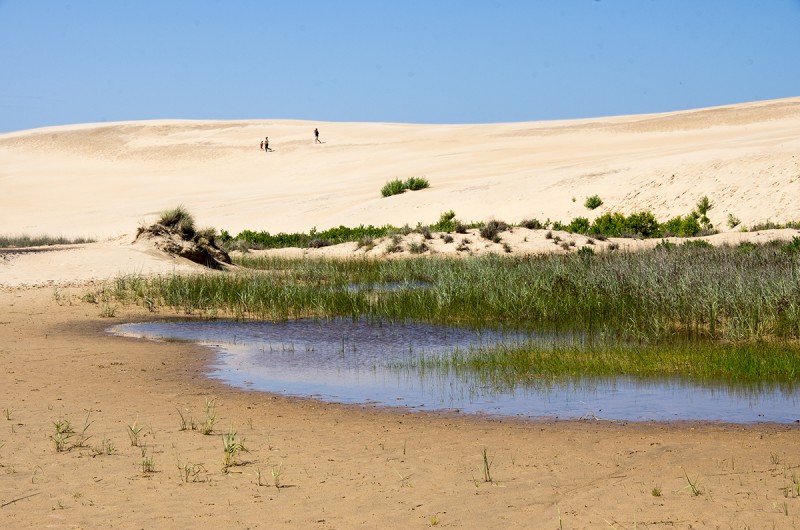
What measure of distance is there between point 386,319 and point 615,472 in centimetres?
920

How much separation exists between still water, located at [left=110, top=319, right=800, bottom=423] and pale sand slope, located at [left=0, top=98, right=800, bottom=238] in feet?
80.5

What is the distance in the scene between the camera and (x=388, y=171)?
60.9 m

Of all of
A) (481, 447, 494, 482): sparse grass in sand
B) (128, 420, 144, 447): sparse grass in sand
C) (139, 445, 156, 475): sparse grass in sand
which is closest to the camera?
(481, 447, 494, 482): sparse grass in sand

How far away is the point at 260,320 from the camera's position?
16547 millimetres

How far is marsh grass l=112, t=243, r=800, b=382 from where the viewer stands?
1143 cm

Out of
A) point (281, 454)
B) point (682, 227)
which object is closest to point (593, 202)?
point (682, 227)

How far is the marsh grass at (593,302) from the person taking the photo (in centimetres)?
1143

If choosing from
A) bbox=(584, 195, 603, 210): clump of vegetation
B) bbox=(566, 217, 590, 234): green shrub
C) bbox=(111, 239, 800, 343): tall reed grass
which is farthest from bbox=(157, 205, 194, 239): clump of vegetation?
bbox=(584, 195, 603, 210): clump of vegetation

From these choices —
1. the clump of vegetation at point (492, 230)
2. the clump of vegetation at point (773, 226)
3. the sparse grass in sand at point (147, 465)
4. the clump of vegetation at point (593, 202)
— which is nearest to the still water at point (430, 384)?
the sparse grass in sand at point (147, 465)

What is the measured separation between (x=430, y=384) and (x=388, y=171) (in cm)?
5088

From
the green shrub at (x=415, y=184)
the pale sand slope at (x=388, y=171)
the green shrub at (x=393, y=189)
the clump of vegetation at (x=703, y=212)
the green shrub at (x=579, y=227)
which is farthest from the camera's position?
the green shrub at (x=415, y=184)

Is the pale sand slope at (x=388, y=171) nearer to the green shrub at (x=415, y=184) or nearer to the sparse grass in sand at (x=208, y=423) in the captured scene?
the green shrub at (x=415, y=184)

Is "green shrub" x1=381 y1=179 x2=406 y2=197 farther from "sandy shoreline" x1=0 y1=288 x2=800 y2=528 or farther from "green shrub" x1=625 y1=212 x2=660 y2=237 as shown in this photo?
"sandy shoreline" x1=0 y1=288 x2=800 y2=528

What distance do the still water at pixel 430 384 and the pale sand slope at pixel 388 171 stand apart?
80.5 ft
